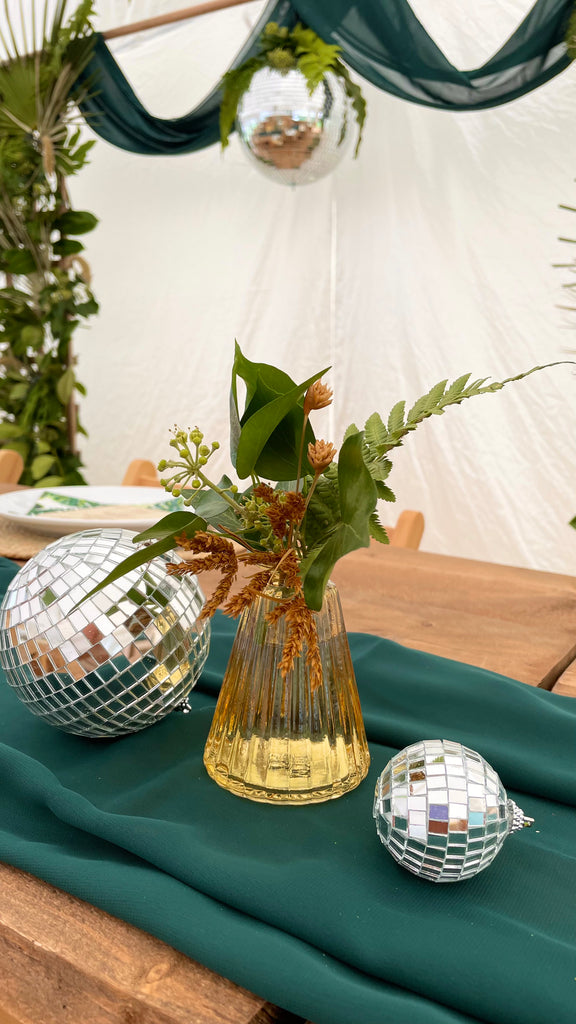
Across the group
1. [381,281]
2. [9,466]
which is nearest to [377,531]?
[9,466]

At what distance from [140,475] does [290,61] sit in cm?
123

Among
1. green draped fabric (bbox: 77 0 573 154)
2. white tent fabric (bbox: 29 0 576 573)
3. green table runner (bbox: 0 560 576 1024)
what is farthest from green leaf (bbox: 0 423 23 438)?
green table runner (bbox: 0 560 576 1024)

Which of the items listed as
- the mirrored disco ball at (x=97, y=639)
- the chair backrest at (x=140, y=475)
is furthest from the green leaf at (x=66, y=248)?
the mirrored disco ball at (x=97, y=639)

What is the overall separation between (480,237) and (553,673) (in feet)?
7.56

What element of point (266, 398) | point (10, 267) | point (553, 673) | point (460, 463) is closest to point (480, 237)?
point (460, 463)

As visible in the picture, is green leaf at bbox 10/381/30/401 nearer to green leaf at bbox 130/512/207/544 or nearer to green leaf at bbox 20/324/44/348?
green leaf at bbox 20/324/44/348

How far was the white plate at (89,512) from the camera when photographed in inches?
42.0

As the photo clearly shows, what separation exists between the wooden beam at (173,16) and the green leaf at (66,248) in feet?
2.30

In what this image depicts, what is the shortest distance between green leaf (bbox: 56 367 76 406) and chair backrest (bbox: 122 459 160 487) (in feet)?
4.40

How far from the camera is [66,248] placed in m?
3.04

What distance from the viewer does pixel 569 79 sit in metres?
2.51

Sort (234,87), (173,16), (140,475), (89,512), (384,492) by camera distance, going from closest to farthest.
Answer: (384,492)
(89,512)
(140,475)
(234,87)
(173,16)

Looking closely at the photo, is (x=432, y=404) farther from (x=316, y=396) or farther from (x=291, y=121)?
(x=291, y=121)

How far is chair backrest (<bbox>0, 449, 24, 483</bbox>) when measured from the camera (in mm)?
1912
